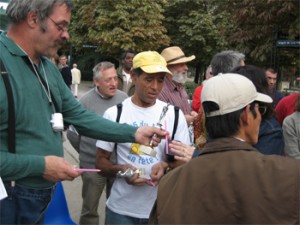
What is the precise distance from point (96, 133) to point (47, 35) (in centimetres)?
75

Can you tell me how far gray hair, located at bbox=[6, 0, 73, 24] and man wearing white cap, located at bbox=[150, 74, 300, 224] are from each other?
3.06ft

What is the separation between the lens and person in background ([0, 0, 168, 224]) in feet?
6.61

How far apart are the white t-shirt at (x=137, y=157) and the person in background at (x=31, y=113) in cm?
63

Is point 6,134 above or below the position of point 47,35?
below

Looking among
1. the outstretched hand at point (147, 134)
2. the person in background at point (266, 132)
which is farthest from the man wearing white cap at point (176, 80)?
the person in background at point (266, 132)

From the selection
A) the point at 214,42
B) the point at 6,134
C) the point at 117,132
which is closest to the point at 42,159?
the point at 6,134

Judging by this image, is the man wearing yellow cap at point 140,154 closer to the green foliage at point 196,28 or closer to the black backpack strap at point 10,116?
the black backpack strap at point 10,116

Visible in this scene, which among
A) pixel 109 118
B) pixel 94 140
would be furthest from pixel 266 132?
pixel 94 140

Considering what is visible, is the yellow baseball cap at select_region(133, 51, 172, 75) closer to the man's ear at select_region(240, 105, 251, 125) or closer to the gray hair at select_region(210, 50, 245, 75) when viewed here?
the gray hair at select_region(210, 50, 245, 75)

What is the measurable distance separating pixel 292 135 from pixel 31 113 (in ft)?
7.72

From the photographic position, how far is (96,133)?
265 cm

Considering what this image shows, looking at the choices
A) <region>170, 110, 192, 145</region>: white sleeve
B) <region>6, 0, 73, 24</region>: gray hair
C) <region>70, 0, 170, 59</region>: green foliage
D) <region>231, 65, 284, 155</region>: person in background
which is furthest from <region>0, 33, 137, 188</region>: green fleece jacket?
<region>70, 0, 170, 59</region>: green foliage

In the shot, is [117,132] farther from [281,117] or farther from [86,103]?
[281,117]

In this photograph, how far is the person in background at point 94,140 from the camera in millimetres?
4297
